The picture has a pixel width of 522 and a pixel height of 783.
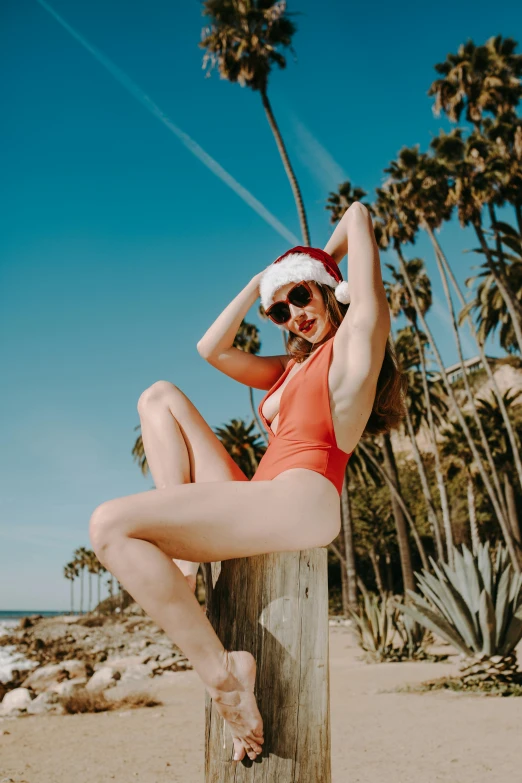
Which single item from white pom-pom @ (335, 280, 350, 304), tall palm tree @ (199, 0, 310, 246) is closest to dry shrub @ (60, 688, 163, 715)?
white pom-pom @ (335, 280, 350, 304)

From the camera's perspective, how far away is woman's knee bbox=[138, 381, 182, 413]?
7.59 feet

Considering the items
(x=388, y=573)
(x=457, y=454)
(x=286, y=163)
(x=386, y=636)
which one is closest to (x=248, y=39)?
(x=286, y=163)

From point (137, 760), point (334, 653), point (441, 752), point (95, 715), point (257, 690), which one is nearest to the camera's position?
point (257, 690)

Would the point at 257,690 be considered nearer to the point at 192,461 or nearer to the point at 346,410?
the point at 192,461

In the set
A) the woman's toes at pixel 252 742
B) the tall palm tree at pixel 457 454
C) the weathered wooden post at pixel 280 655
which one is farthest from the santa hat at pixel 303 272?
the tall palm tree at pixel 457 454

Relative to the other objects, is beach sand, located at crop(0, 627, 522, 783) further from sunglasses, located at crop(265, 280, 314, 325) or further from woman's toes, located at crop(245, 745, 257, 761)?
sunglasses, located at crop(265, 280, 314, 325)

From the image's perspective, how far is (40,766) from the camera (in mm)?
5422

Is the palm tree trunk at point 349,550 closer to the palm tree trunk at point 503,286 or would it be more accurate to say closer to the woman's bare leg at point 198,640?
the palm tree trunk at point 503,286

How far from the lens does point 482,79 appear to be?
20812 mm

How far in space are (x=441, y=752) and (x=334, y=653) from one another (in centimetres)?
915

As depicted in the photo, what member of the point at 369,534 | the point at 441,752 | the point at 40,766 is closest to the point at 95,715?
the point at 40,766

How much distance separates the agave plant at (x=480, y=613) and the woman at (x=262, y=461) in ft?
19.4

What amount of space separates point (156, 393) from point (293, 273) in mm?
756

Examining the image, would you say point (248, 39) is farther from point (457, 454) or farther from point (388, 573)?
point (388, 573)
